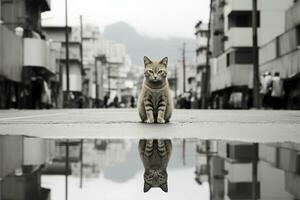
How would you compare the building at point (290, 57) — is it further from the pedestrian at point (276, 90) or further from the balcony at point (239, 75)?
the balcony at point (239, 75)

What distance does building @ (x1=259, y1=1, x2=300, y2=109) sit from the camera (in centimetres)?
3153

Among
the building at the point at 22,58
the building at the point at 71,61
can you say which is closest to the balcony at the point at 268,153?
the building at the point at 22,58

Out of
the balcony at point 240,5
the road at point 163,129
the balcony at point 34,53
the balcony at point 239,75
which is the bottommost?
the road at point 163,129

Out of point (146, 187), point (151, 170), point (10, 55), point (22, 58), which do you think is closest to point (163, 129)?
point (151, 170)

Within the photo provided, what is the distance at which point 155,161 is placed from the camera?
165 inches

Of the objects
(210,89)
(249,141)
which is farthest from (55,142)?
(210,89)

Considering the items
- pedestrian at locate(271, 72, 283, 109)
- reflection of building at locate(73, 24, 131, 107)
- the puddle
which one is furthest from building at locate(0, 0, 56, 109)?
reflection of building at locate(73, 24, 131, 107)

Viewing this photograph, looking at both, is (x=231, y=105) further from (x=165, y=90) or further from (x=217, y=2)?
(x=165, y=90)

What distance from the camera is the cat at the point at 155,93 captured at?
9117 mm

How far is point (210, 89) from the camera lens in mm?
67375

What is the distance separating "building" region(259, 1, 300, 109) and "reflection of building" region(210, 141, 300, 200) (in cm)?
2578

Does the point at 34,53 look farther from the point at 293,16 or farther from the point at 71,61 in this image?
the point at 71,61

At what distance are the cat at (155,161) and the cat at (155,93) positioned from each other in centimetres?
322

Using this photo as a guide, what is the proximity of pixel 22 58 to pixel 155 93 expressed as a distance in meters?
33.1
